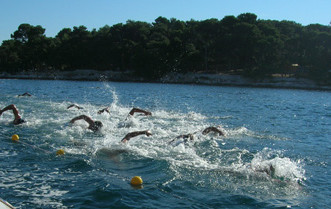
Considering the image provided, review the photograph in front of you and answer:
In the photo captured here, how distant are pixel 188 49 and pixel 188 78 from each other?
6.24 m

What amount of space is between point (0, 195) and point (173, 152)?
5.75 metres

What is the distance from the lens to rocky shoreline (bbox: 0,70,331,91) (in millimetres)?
63531

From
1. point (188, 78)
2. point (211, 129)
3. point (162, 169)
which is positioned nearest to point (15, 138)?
point (162, 169)

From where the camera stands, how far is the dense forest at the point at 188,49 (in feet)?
223

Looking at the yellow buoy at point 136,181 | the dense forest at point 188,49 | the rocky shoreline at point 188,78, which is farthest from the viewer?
the dense forest at point 188,49

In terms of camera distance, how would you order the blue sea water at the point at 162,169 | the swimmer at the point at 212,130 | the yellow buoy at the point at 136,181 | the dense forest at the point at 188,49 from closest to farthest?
the blue sea water at the point at 162,169
the yellow buoy at the point at 136,181
the swimmer at the point at 212,130
the dense forest at the point at 188,49

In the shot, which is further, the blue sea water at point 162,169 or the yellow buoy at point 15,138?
the yellow buoy at point 15,138

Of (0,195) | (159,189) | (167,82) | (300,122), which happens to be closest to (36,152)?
(0,195)

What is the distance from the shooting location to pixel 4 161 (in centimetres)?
1054

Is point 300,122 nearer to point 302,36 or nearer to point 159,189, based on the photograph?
point 159,189

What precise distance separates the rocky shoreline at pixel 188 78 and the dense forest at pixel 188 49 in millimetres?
1619

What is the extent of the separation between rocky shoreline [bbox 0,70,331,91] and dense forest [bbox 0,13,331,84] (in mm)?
1619

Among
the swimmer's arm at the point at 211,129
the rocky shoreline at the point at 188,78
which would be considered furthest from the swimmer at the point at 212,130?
the rocky shoreline at the point at 188,78

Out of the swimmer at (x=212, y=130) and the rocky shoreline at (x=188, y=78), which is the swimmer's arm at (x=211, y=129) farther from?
the rocky shoreline at (x=188, y=78)
